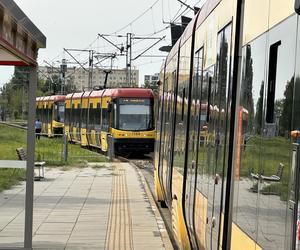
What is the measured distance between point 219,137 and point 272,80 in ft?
4.65

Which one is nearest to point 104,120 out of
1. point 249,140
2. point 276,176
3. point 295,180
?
point 249,140

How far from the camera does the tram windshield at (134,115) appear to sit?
96.0ft

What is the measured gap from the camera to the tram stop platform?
30.2 ft

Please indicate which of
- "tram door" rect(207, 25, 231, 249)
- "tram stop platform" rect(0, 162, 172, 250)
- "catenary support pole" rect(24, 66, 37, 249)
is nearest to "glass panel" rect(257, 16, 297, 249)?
"tram door" rect(207, 25, 231, 249)

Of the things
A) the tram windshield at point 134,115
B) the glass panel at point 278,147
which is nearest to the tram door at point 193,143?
the glass panel at point 278,147

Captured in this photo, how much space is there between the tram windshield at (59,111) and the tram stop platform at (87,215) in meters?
27.8

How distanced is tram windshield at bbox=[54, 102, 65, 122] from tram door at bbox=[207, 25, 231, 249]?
139 ft

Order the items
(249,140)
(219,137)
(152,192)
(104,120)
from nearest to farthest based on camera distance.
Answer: (249,140), (219,137), (152,192), (104,120)

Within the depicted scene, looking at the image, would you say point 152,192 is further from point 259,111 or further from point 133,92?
point 133,92

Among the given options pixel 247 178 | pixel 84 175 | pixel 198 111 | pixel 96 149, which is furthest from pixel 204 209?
pixel 96 149

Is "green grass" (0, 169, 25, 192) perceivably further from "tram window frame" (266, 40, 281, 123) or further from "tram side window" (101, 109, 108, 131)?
"tram window frame" (266, 40, 281, 123)

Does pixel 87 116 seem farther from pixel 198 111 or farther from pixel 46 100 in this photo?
pixel 198 111

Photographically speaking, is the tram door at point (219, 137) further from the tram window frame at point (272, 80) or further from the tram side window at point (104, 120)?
the tram side window at point (104, 120)

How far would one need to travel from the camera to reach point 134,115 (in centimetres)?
2945
